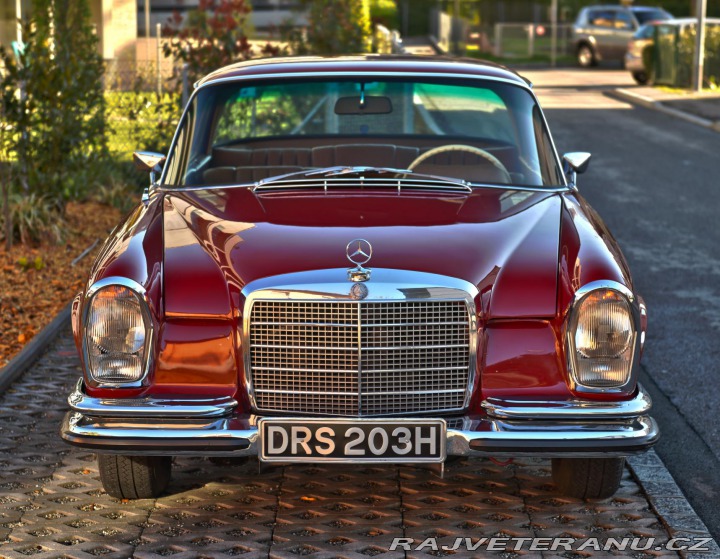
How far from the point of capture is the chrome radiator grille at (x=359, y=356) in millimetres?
4543

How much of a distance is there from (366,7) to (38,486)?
13.6 meters

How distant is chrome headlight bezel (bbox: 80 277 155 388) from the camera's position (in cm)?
459

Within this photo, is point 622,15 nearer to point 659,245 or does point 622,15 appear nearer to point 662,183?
point 662,183

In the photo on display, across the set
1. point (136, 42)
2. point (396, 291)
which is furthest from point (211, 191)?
point (136, 42)

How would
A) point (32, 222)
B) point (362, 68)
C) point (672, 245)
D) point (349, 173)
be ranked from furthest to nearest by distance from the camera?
point (672, 245) < point (32, 222) < point (362, 68) < point (349, 173)

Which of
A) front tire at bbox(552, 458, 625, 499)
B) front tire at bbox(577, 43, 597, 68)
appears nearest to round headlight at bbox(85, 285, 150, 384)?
front tire at bbox(552, 458, 625, 499)

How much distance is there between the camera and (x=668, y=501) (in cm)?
505

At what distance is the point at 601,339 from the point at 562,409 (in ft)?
0.98

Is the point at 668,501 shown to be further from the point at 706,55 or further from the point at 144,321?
the point at 706,55

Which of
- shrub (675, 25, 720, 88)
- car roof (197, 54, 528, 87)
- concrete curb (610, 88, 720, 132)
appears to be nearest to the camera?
car roof (197, 54, 528, 87)

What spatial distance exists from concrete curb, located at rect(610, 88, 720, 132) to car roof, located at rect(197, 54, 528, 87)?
15104mm

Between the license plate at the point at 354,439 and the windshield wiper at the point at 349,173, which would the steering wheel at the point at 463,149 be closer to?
the windshield wiper at the point at 349,173

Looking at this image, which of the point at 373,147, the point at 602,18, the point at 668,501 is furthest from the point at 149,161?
the point at 602,18

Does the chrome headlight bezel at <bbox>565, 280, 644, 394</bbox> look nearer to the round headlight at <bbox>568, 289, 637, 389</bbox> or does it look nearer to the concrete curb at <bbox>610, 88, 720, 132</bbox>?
the round headlight at <bbox>568, 289, 637, 389</bbox>
